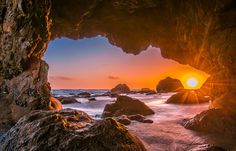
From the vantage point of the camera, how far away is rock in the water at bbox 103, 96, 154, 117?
13.8 m

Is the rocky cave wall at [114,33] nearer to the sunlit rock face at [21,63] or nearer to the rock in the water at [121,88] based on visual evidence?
the sunlit rock face at [21,63]

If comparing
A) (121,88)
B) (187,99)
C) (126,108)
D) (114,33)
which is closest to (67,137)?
(126,108)

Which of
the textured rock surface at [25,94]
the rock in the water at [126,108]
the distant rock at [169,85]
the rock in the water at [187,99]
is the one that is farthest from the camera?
the distant rock at [169,85]

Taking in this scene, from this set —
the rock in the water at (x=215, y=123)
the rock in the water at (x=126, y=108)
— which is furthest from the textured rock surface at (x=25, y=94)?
the rock in the water at (x=215, y=123)

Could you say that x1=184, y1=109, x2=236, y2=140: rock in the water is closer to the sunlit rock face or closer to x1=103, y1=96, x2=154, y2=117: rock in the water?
x1=103, y1=96, x2=154, y2=117: rock in the water

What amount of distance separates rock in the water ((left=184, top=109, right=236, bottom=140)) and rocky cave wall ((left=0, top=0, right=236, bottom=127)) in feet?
6.05

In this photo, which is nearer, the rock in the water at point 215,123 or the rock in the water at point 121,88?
the rock in the water at point 215,123

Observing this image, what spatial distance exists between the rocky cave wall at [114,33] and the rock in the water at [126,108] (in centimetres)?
419

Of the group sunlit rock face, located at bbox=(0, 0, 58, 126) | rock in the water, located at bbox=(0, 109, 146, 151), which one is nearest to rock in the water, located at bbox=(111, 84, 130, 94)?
sunlit rock face, located at bbox=(0, 0, 58, 126)

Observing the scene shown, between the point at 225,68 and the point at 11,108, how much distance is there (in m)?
10.2

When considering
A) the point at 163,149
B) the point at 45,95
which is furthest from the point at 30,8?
the point at 163,149

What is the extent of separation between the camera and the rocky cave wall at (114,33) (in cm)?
907

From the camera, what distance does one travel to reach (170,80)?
4553 centimetres

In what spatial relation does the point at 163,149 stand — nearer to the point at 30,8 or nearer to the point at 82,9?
the point at 30,8
